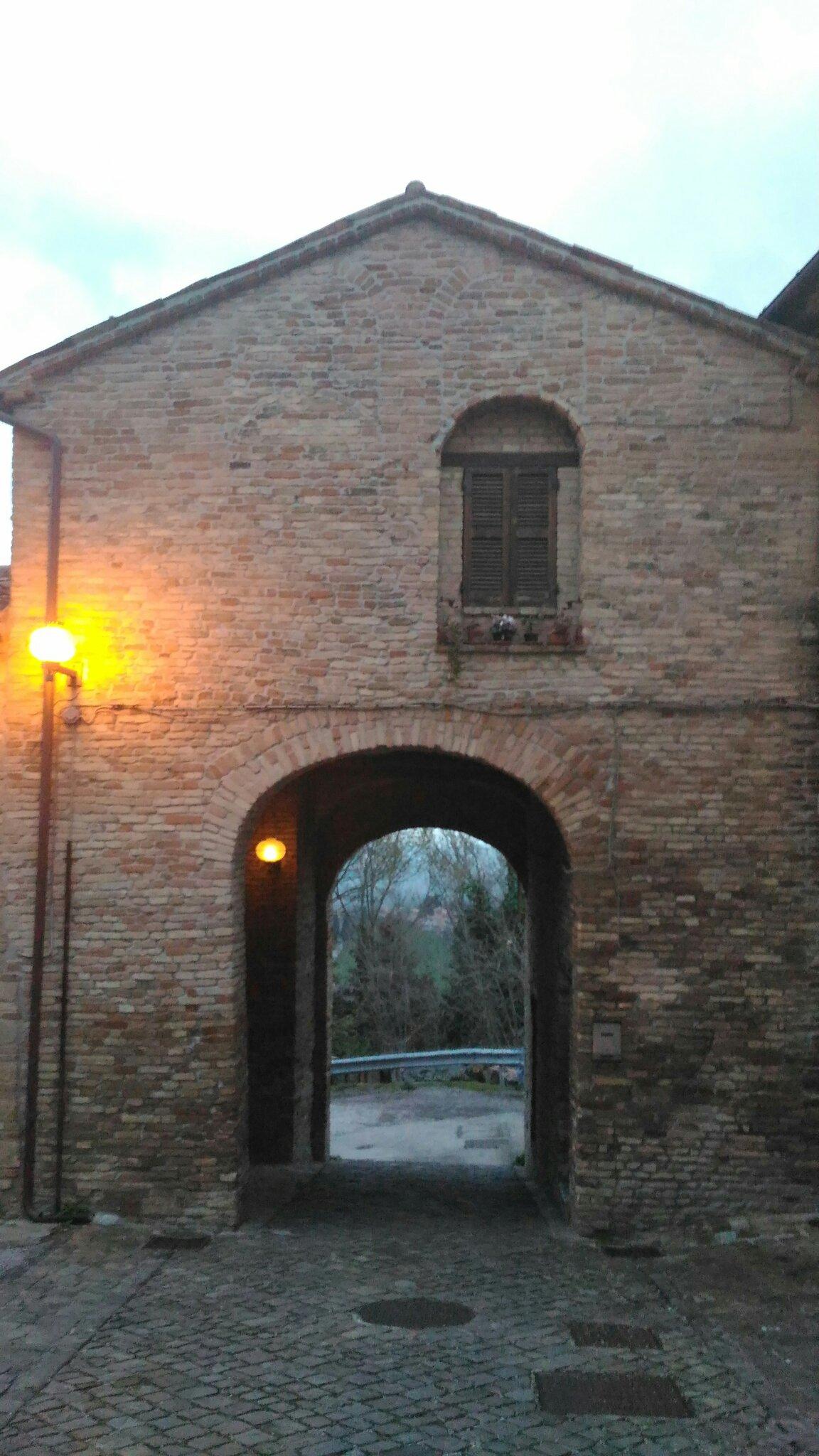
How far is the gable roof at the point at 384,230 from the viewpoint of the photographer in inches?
378

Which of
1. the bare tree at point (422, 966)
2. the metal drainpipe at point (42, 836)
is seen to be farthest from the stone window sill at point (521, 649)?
the bare tree at point (422, 966)

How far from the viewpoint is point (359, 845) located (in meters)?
15.3

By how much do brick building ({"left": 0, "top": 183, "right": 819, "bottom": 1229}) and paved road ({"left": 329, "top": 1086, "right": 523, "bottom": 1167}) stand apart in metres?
6.46

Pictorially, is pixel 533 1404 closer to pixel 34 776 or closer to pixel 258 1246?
pixel 258 1246

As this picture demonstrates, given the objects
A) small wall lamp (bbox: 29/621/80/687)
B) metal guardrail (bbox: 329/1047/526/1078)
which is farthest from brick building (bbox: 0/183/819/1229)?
metal guardrail (bbox: 329/1047/526/1078)

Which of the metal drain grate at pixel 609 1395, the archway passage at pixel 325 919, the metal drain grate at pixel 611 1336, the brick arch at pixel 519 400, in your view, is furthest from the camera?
the archway passage at pixel 325 919

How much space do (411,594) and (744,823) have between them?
3186mm

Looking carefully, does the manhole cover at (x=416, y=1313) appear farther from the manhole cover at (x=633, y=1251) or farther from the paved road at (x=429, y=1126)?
the paved road at (x=429, y=1126)

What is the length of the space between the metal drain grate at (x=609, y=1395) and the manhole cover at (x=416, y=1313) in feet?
3.17

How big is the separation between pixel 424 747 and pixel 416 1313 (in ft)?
13.2

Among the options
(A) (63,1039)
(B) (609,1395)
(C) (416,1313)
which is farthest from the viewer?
(A) (63,1039)

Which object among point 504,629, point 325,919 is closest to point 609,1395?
point 504,629

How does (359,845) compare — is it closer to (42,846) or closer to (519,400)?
(42,846)

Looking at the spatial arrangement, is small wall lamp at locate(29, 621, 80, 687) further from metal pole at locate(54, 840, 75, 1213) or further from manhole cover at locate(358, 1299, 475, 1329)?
manhole cover at locate(358, 1299, 475, 1329)
